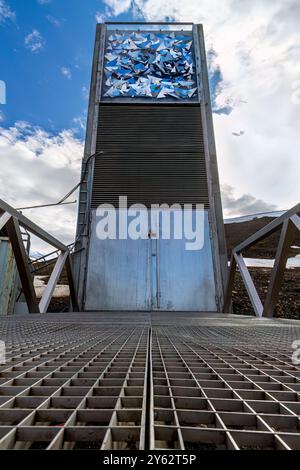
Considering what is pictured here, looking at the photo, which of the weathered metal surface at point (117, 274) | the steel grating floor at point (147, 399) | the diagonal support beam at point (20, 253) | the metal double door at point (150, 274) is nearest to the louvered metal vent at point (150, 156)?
the metal double door at point (150, 274)

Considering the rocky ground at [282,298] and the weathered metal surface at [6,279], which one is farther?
the rocky ground at [282,298]

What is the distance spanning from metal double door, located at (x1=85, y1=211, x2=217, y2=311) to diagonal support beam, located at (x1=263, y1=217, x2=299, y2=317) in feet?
6.96

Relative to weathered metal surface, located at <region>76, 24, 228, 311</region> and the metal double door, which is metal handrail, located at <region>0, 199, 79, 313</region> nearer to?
the metal double door

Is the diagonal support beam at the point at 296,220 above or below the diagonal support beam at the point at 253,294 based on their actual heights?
above

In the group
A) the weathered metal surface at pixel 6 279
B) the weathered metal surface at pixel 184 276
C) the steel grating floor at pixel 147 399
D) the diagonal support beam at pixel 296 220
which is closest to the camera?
the steel grating floor at pixel 147 399

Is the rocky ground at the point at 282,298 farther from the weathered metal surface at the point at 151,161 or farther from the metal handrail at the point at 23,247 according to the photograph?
the metal handrail at the point at 23,247

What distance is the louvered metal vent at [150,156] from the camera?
5258 mm

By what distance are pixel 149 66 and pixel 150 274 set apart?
457 centimetres

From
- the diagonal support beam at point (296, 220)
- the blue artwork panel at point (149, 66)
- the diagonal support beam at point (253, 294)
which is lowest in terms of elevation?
the diagonal support beam at point (253, 294)

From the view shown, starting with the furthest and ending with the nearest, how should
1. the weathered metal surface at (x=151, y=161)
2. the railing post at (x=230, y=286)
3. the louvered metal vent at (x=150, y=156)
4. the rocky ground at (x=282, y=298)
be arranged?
the rocky ground at (x=282, y=298) < the louvered metal vent at (x=150, y=156) < the weathered metal surface at (x=151, y=161) < the railing post at (x=230, y=286)

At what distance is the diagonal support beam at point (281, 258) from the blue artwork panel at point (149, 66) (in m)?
4.65

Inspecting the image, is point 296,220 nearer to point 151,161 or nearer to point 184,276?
point 184,276

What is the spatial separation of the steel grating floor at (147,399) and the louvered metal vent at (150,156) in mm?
4345

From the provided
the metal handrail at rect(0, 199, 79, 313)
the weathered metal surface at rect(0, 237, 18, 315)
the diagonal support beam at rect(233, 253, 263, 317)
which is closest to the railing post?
the diagonal support beam at rect(233, 253, 263, 317)
